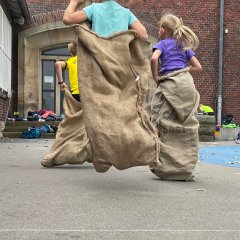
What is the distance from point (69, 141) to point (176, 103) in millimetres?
1752

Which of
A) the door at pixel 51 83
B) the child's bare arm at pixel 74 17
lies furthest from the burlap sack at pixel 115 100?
the door at pixel 51 83

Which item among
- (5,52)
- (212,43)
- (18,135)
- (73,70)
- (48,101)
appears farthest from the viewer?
(48,101)

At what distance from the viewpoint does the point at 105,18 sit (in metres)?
5.06

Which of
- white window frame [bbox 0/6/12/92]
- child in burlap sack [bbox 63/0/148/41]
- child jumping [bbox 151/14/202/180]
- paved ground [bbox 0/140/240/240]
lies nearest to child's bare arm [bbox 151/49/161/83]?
child jumping [bbox 151/14/202/180]

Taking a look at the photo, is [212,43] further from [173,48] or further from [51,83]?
[173,48]

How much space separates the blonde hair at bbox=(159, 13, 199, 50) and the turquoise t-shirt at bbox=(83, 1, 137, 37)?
702mm

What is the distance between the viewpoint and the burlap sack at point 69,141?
6754 mm

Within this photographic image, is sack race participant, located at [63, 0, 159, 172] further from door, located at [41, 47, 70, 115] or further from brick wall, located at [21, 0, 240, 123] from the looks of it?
door, located at [41, 47, 70, 115]

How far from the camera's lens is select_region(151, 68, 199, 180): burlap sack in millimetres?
5684

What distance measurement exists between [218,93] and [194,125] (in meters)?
15.4

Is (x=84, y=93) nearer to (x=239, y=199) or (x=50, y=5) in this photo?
(x=239, y=199)

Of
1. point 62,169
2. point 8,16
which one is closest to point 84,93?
point 62,169

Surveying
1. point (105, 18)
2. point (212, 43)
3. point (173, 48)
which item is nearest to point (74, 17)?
point (105, 18)

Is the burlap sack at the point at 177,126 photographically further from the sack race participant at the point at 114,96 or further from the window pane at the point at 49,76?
the window pane at the point at 49,76
